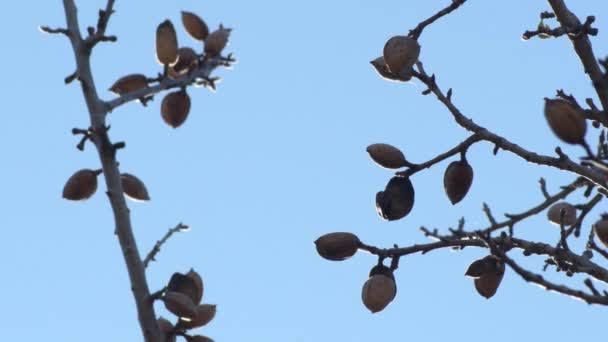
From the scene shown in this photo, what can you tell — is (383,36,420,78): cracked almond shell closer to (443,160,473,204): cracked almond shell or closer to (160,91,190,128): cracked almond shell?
(443,160,473,204): cracked almond shell

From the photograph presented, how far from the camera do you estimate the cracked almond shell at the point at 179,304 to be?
3875mm

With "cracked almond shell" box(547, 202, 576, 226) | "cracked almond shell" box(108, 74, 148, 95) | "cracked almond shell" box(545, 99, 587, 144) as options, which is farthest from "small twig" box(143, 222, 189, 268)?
"cracked almond shell" box(547, 202, 576, 226)

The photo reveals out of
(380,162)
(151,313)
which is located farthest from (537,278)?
(380,162)

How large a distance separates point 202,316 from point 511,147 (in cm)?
128

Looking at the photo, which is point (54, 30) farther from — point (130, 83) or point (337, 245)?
point (337, 245)

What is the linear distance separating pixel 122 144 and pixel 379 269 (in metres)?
1.45

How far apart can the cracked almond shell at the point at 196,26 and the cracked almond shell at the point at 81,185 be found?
0.77 m

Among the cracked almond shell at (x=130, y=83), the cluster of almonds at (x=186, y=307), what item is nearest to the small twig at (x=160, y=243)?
the cluster of almonds at (x=186, y=307)

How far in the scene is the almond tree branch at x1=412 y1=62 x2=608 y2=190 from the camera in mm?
4203

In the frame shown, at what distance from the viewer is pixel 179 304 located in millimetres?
3900

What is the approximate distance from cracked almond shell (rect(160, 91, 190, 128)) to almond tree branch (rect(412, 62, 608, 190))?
0.96 metres

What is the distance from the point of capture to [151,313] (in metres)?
3.60

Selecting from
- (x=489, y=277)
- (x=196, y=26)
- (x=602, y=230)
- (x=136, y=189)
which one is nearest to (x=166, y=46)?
(x=196, y=26)

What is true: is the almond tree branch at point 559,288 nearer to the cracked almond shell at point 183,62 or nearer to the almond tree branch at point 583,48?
the almond tree branch at point 583,48
